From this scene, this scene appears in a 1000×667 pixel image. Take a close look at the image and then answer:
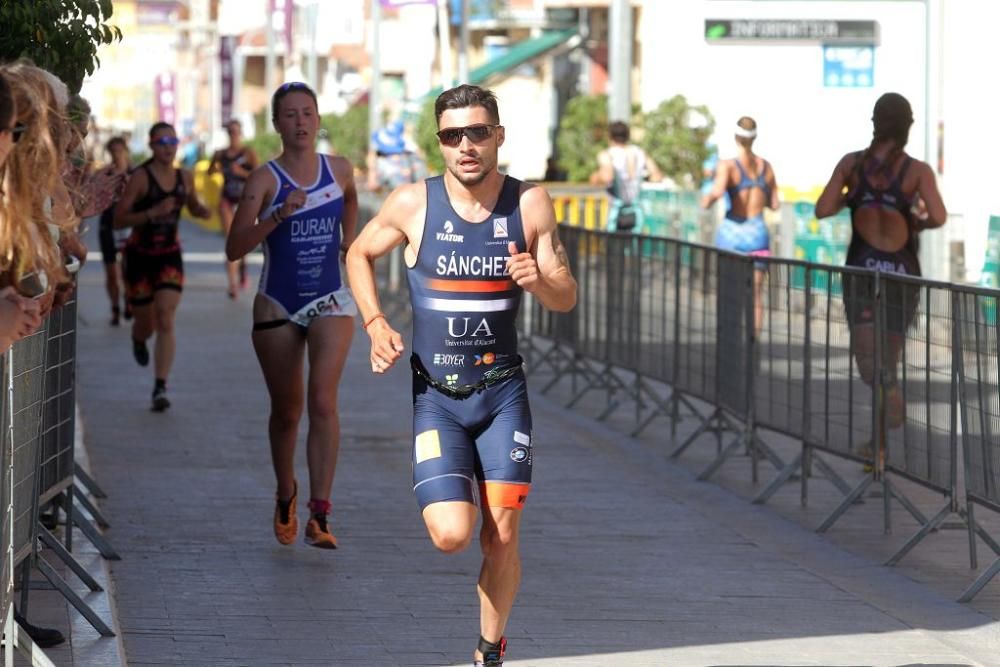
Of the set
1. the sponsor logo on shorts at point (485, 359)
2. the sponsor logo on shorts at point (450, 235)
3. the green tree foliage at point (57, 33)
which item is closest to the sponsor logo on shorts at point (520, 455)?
the sponsor logo on shorts at point (485, 359)

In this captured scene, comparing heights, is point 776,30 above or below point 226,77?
below

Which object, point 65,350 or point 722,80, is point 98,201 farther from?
point 722,80

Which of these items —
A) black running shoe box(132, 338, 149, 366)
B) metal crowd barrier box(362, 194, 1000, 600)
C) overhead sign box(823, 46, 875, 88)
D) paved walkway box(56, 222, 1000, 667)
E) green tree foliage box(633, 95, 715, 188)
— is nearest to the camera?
paved walkway box(56, 222, 1000, 667)

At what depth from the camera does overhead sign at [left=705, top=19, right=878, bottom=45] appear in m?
19.7

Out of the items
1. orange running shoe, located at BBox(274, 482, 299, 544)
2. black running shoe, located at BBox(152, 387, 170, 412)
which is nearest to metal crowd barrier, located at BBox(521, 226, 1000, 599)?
orange running shoe, located at BBox(274, 482, 299, 544)

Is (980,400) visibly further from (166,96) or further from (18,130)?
(166,96)

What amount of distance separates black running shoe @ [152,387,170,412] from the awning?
41182 mm

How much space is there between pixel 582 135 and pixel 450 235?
32.1m

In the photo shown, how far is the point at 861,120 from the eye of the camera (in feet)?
80.4

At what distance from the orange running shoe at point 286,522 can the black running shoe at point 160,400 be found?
4.94 metres

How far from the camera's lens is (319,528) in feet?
30.1

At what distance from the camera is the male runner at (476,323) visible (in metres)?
6.57

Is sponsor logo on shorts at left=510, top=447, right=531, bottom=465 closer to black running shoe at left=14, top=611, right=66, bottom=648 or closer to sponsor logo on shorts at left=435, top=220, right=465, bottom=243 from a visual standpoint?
sponsor logo on shorts at left=435, top=220, right=465, bottom=243

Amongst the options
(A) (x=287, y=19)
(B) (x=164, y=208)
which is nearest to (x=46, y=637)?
(B) (x=164, y=208)
